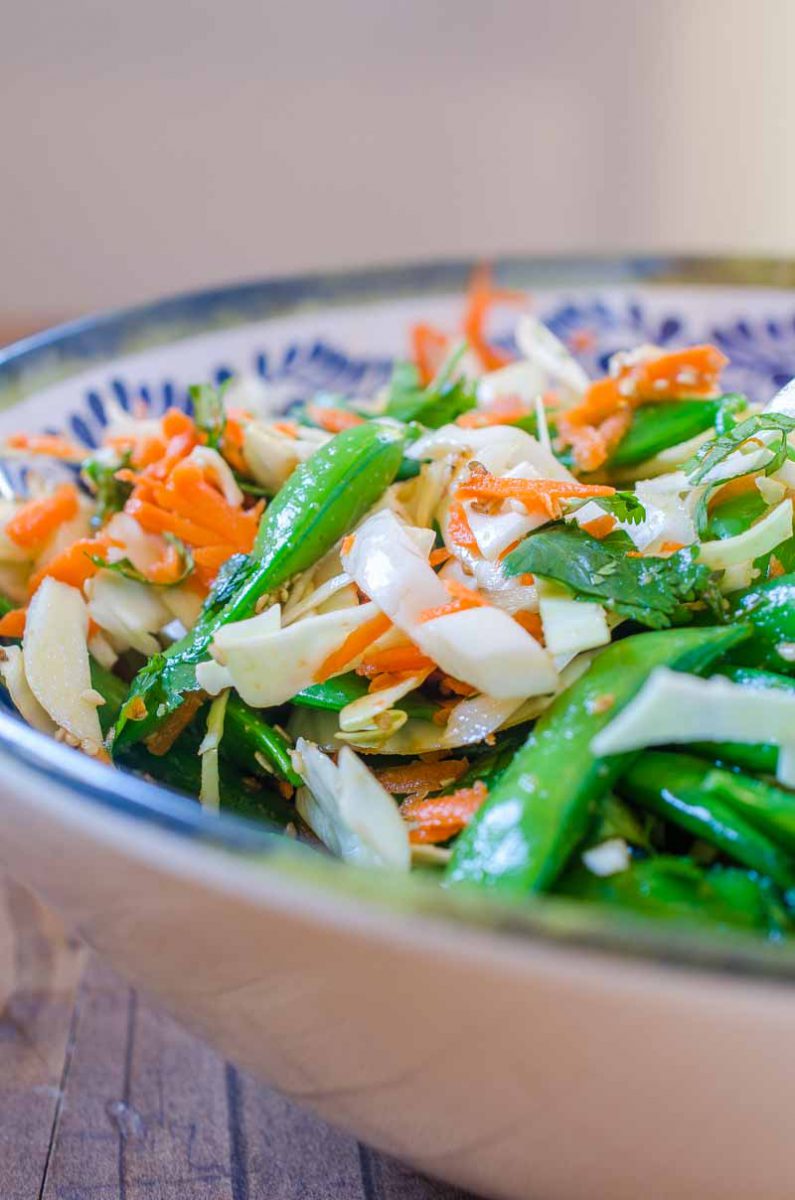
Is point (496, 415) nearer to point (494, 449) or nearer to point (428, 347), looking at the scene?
point (494, 449)

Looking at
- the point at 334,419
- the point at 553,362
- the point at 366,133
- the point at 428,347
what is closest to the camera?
the point at 334,419

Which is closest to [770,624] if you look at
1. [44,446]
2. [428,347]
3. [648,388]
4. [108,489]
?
[648,388]

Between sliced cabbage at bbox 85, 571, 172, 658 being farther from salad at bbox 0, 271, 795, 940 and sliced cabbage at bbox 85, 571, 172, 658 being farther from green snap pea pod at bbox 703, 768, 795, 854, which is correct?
green snap pea pod at bbox 703, 768, 795, 854

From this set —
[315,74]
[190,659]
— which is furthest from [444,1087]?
[315,74]

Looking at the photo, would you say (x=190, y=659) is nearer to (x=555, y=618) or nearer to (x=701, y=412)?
(x=555, y=618)

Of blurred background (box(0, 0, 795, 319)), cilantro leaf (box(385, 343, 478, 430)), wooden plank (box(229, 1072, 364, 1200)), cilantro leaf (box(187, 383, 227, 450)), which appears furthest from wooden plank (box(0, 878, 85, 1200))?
blurred background (box(0, 0, 795, 319))

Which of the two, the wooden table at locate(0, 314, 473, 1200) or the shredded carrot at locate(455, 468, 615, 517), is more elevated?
the shredded carrot at locate(455, 468, 615, 517)
